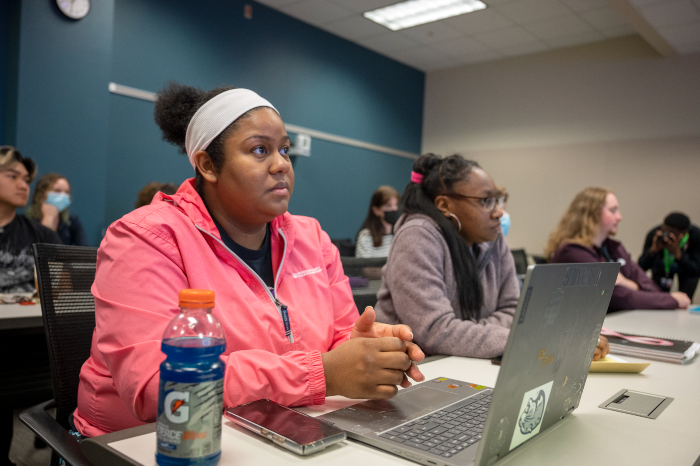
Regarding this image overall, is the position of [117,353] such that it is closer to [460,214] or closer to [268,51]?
[460,214]

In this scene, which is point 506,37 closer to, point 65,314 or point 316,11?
point 316,11

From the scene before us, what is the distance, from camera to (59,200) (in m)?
3.58

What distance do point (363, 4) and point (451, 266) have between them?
406 cm

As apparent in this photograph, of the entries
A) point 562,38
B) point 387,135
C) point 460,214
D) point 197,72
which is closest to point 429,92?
point 387,135

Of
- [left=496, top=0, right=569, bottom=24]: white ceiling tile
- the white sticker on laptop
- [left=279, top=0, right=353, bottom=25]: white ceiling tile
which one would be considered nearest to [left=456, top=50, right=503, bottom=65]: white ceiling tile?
[left=496, top=0, right=569, bottom=24]: white ceiling tile

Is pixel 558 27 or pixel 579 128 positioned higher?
pixel 558 27

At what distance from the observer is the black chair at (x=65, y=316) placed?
3.55ft

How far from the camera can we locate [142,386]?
812 mm

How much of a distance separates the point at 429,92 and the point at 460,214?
5.63m

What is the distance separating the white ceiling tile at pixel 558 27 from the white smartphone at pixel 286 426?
532cm

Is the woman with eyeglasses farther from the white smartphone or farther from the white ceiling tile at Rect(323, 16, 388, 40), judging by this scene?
the white ceiling tile at Rect(323, 16, 388, 40)

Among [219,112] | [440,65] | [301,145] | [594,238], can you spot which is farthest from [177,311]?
[440,65]

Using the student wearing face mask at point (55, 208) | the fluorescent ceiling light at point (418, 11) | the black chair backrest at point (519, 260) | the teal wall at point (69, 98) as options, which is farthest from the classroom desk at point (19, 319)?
the fluorescent ceiling light at point (418, 11)

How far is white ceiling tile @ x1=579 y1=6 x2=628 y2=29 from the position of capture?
16.3ft
